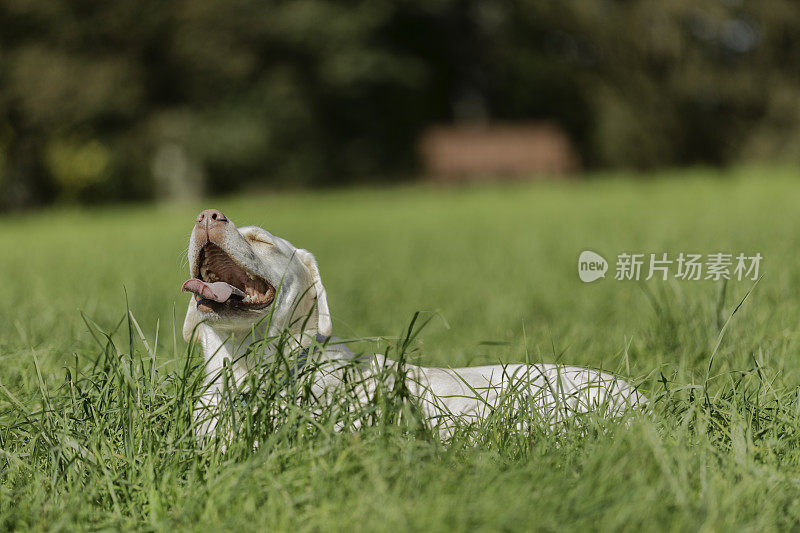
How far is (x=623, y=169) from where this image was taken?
2347cm

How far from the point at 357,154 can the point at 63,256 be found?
23.3 meters

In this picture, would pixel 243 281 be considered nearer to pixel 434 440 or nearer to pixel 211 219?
pixel 211 219

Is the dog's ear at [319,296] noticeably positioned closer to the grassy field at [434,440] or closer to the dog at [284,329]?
the dog at [284,329]

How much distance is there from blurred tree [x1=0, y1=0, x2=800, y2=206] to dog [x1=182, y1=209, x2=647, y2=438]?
15535 millimetres

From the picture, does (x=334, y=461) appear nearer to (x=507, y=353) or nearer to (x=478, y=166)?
(x=507, y=353)

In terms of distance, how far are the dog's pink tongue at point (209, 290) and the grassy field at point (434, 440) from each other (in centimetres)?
25

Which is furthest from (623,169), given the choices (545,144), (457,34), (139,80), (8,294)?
(8,294)

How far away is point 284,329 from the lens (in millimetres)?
2502

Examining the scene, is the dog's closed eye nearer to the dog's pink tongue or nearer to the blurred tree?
the dog's pink tongue

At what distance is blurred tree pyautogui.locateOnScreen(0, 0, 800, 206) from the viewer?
17750 millimetres

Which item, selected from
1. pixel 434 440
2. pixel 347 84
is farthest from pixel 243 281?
pixel 347 84

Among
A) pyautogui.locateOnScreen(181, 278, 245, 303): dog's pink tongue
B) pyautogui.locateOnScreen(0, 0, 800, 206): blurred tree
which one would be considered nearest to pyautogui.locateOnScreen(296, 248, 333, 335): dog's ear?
pyautogui.locateOnScreen(181, 278, 245, 303): dog's pink tongue

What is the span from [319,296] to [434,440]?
871 mm

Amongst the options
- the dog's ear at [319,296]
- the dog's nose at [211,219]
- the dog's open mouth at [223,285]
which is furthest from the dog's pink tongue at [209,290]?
the dog's ear at [319,296]
